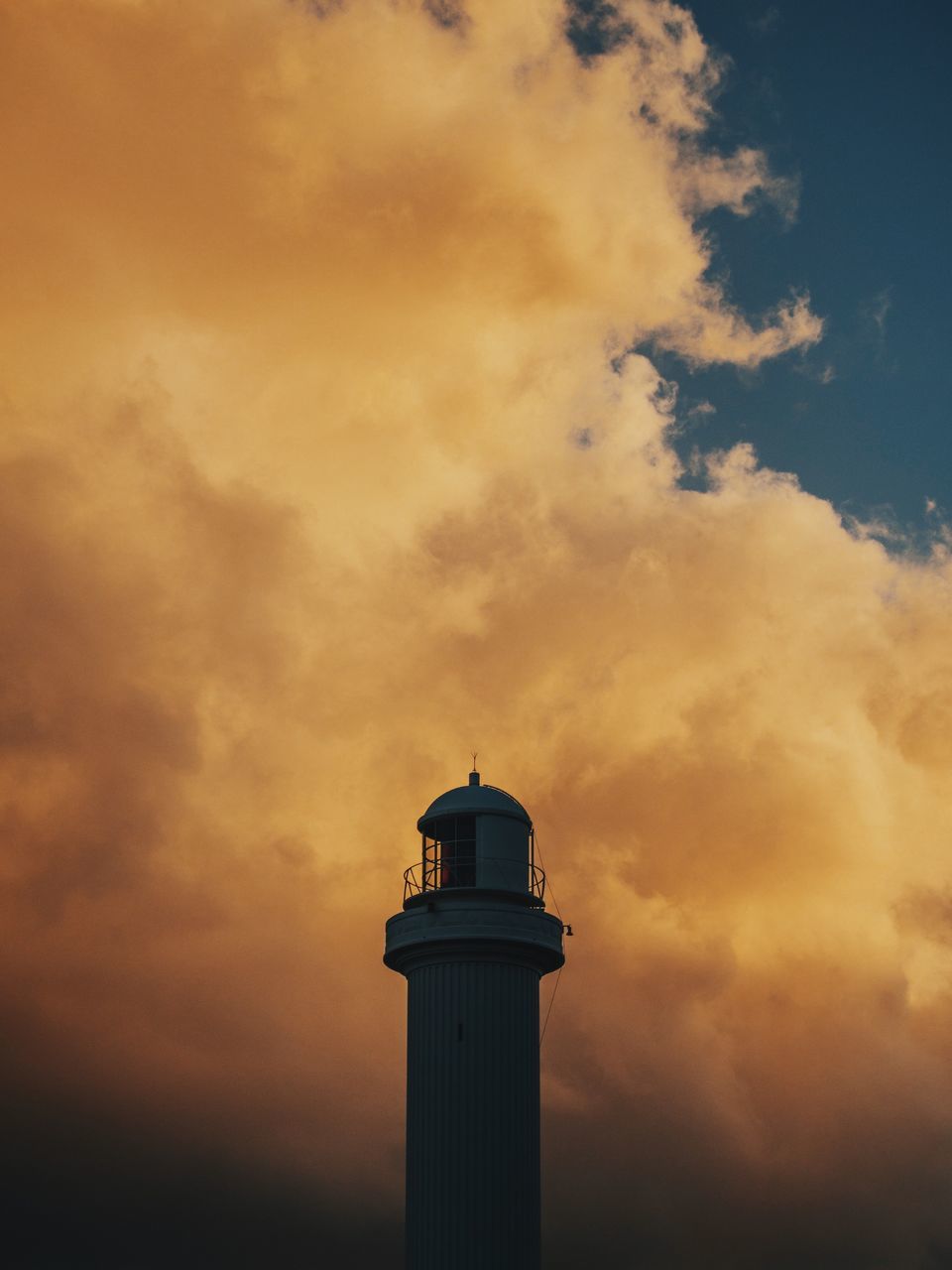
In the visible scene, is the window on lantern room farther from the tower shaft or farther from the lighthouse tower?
the tower shaft

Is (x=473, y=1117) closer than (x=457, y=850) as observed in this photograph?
Yes

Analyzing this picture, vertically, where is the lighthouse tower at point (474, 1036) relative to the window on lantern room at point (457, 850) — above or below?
below

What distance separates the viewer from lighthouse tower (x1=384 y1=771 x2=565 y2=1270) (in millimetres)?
41281

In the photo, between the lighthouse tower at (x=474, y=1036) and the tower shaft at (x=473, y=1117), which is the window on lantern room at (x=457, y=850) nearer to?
the lighthouse tower at (x=474, y=1036)

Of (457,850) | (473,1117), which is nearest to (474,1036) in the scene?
(473,1117)

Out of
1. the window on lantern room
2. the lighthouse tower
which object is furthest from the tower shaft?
the window on lantern room

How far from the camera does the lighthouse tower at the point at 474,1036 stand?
41.3 meters

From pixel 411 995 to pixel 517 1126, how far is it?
16.4ft

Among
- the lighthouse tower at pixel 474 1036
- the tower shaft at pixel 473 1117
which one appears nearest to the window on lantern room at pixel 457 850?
the lighthouse tower at pixel 474 1036

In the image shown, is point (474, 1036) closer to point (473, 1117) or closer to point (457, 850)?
point (473, 1117)

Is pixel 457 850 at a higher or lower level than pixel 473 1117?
higher

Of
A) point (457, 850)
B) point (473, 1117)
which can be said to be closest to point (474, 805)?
point (457, 850)

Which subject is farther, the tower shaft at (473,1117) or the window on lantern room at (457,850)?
the window on lantern room at (457,850)

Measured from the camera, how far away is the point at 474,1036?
140 ft
